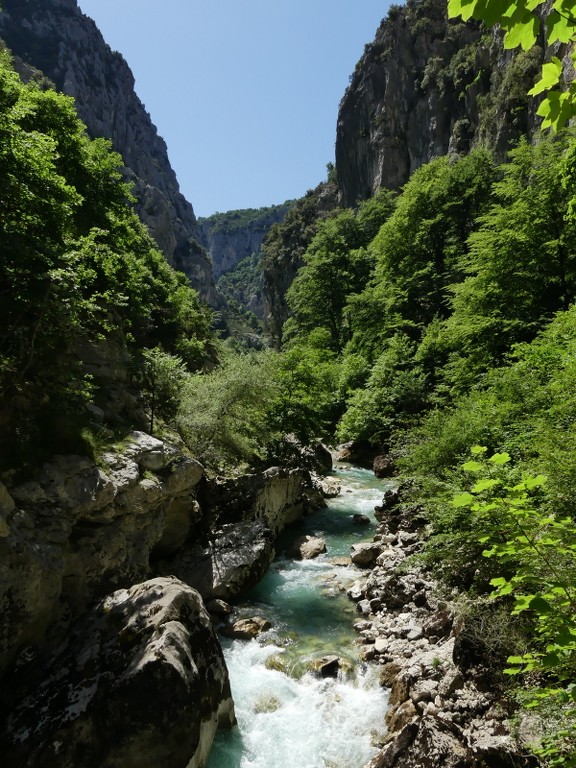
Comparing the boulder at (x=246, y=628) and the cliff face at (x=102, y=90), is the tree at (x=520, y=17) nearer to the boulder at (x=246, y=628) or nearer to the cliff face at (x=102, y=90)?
the boulder at (x=246, y=628)

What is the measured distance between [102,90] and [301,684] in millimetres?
110407

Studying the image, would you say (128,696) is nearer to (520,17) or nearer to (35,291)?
(35,291)

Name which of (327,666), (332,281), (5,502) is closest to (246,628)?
(327,666)

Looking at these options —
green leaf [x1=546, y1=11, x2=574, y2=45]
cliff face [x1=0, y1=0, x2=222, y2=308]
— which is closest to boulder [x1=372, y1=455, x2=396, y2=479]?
green leaf [x1=546, y1=11, x2=574, y2=45]

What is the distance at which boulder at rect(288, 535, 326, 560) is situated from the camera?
48.7ft

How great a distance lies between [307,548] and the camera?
49.6 ft

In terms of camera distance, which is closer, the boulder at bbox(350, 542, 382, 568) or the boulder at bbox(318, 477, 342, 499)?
the boulder at bbox(350, 542, 382, 568)

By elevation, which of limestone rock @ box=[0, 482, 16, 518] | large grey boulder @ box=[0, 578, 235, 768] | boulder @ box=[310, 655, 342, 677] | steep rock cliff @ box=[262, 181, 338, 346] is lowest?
boulder @ box=[310, 655, 342, 677]

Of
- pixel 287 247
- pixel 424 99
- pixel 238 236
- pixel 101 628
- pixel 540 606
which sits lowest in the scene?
pixel 101 628

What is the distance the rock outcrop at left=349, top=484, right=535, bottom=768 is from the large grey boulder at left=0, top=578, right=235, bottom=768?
8.89 ft

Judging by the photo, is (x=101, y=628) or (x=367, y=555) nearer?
(x=101, y=628)

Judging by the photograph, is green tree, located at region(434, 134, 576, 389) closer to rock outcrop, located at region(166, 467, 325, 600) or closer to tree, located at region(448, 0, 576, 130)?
rock outcrop, located at region(166, 467, 325, 600)

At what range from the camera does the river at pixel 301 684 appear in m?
7.33

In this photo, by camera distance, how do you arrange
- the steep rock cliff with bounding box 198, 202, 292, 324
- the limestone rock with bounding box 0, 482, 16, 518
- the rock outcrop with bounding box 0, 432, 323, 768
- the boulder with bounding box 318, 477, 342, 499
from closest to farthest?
the rock outcrop with bounding box 0, 432, 323, 768, the limestone rock with bounding box 0, 482, 16, 518, the boulder with bounding box 318, 477, 342, 499, the steep rock cliff with bounding box 198, 202, 292, 324
